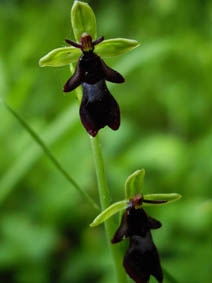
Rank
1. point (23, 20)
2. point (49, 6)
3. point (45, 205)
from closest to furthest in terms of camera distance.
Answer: point (45, 205) → point (23, 20) → point (49, 6)

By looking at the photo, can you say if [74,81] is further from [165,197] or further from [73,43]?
[165,197]

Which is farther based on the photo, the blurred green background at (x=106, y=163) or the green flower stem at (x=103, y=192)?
the blurred green background at (x=106, y=163)

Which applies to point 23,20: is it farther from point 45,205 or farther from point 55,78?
point 45,205

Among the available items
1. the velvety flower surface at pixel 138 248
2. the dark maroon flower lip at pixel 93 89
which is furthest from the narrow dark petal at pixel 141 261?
the dark maroon flower lip at pixel 93 89

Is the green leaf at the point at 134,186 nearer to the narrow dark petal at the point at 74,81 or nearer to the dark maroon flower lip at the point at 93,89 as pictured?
the dark maroon flower lip at the point at 93,89

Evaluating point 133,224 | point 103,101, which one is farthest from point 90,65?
point 133,224

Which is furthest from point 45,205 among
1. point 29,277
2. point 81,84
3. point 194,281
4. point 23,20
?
point 23,20
